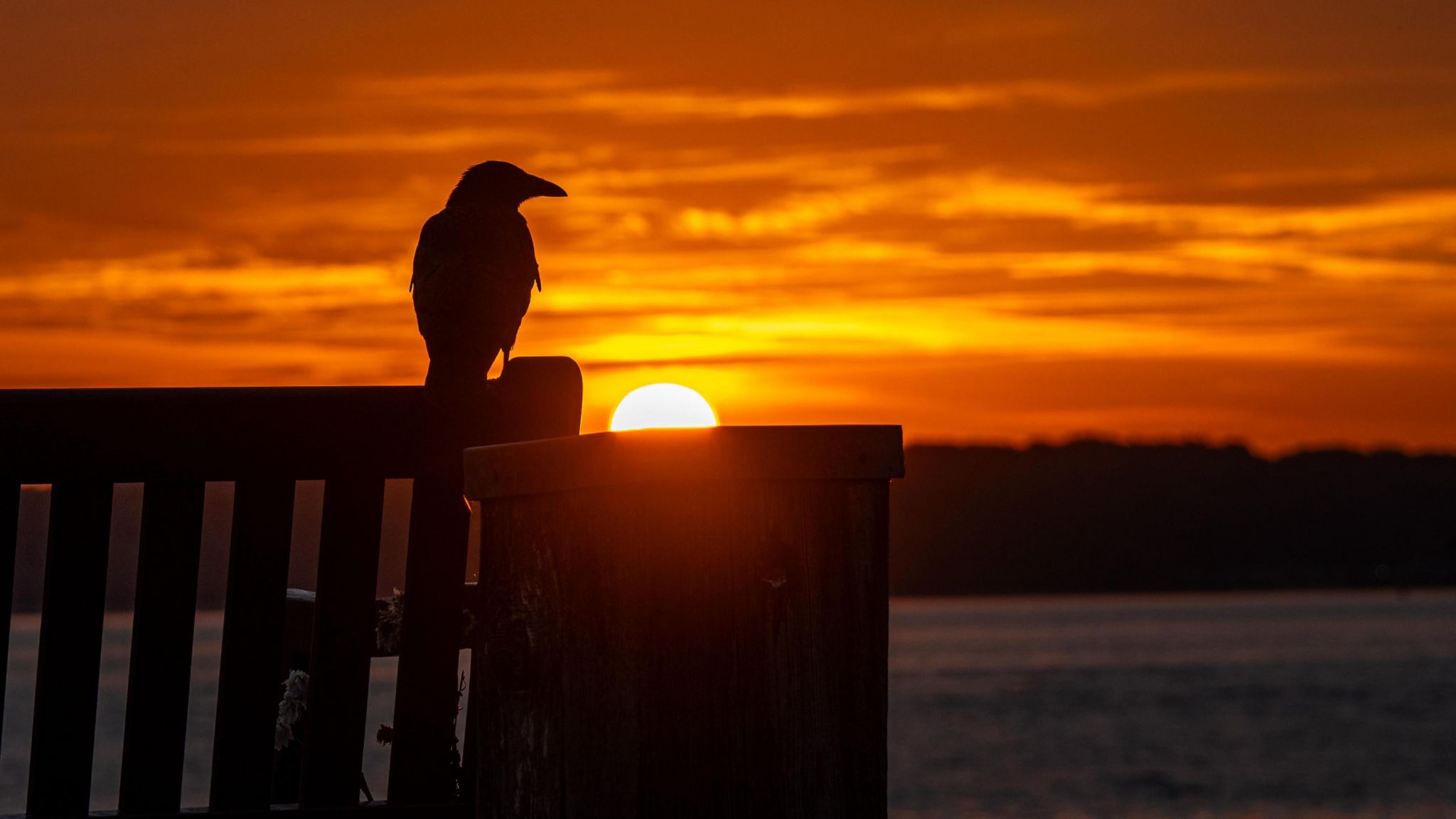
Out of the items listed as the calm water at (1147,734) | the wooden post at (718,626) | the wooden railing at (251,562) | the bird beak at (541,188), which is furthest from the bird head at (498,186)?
the calm water at (1147,734)

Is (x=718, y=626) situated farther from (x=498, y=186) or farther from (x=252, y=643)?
(x=498, y=186)

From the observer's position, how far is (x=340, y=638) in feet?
11.1

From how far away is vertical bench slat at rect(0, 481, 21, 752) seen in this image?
3145 mm

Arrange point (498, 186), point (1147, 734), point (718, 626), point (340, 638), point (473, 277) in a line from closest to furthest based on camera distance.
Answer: point (718, 626), point (340, 638), point (473, 277), point (498, 186), point (1147, 734)

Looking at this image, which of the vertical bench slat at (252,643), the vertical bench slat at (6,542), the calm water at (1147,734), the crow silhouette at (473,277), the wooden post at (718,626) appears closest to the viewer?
the wooden post at (718,626)

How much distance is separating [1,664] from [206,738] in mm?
87307

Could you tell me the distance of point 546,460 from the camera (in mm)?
2561

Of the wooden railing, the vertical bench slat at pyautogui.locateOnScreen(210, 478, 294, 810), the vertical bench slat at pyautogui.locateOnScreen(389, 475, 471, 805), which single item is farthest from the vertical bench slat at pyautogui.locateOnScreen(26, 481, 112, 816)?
the vertical bench slat at pyautogui.locateOnScreen(389, 475, 471, 805)

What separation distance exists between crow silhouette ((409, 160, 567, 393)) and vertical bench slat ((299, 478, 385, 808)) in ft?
2.17

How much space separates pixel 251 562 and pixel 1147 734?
8403 cm

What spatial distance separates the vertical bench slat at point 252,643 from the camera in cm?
326

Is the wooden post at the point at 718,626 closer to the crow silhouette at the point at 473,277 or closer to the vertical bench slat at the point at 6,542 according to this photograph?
the vertical bench slat at the point at 6,542

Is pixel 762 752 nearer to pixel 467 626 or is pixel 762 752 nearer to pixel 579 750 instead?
pixel 579 750

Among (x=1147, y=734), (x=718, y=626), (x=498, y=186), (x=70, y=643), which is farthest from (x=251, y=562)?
(x=1147, y=734)
